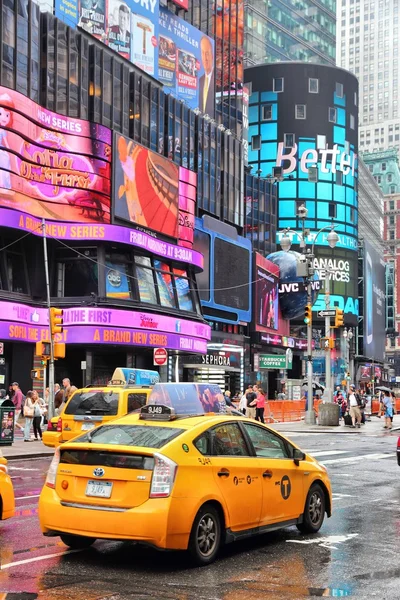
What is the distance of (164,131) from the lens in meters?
60.3

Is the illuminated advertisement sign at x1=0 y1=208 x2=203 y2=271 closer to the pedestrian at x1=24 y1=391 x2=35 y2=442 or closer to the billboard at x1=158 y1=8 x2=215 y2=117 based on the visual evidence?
the pedestrian at x1=24 y1=391 x2=35 y2=442

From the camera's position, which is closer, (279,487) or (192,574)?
(192,574)

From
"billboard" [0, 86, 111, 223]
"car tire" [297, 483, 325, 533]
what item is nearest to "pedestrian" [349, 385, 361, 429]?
"billboard" [0, 86, 111, 223]

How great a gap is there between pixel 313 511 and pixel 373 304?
123261mm

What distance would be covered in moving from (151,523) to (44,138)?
4035cm

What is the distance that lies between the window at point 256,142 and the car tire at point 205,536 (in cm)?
10319

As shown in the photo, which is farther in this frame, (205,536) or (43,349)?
(43,349)

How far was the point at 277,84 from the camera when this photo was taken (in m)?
111

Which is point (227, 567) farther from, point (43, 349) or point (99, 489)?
point (43, 349)

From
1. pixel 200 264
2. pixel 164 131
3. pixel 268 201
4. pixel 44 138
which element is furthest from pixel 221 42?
pixel 44 138

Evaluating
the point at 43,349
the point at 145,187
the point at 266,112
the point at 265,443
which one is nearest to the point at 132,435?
the point at 265,443

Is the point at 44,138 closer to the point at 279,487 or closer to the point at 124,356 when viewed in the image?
the point at 124,356

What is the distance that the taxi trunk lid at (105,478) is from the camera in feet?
27.9

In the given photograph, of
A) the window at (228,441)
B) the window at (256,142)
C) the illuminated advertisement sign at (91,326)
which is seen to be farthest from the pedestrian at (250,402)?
the window at (256,142)
